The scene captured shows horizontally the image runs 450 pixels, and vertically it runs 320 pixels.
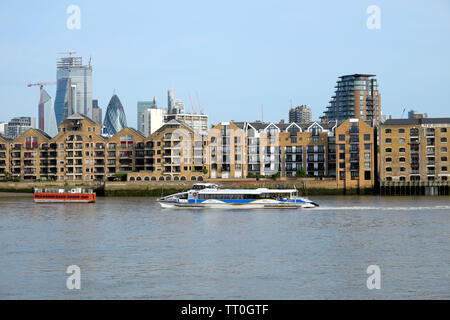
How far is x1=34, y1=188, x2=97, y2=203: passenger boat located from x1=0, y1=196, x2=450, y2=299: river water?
40194mm

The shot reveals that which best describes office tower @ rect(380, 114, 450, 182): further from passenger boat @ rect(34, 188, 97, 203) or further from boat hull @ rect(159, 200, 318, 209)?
passenger boat @ rect(34, 188, 97, 203)

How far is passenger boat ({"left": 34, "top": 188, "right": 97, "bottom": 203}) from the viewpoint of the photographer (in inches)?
5098

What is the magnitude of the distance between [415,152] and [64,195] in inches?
3283

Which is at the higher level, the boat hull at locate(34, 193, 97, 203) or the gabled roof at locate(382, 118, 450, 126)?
the gabled roof at locate(382, 118, 450, 126)

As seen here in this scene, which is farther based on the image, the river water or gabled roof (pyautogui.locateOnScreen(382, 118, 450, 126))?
gabled roof (pyautogui.locateOnScreen(382, 118, 450, 126))

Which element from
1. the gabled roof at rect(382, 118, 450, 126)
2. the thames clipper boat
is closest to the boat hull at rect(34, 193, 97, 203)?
the thames clipper boat

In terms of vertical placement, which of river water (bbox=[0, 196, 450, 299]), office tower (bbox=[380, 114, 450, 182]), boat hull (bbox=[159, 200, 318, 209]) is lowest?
river water (bbox=[0, 196, 450, 299])

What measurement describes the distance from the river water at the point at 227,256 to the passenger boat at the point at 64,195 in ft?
132

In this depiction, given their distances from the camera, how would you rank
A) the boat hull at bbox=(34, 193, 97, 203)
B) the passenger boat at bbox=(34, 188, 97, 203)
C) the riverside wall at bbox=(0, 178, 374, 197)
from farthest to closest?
the riverside wall at bbox=(0, 178, 374, 197)
the passenger boat at bbox=(34, 188, 97, 203)
the boat hull at bbox=(34, 193, 97, 203)

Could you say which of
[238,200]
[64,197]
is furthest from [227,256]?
[64,197]

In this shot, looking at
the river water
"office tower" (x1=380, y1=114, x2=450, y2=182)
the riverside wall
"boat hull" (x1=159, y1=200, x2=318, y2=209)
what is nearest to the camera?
the river water

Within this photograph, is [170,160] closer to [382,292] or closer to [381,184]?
[381,184]
